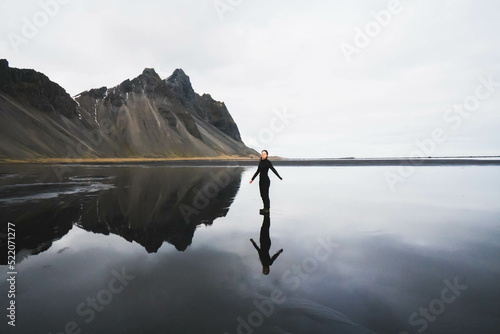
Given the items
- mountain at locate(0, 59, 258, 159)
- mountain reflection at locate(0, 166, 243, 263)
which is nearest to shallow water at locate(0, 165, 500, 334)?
mountain reflection at locate(0, 166, 243, 263)

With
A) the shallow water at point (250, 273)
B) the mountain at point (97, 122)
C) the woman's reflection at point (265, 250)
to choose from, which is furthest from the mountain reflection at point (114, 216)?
the mountain at point (97, 122)

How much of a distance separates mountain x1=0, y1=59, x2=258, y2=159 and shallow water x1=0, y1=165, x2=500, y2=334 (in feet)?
285

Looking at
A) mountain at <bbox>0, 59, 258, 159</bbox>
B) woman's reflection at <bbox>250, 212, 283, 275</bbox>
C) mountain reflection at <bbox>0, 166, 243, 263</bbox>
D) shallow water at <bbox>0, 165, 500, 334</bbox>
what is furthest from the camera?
mountain at <bbox>0, 59, 258, 159</bbox>

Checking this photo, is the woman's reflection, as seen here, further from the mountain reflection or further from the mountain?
the mountain

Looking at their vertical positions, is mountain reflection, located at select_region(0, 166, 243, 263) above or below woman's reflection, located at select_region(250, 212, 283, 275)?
below

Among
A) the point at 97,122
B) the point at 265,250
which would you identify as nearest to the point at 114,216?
the point at 265,250

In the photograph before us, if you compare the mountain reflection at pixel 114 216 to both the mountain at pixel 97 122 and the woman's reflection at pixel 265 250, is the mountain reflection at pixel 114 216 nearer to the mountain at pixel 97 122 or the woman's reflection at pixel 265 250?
the woman's reflection at pixel 265 250

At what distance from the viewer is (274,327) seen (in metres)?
3.65

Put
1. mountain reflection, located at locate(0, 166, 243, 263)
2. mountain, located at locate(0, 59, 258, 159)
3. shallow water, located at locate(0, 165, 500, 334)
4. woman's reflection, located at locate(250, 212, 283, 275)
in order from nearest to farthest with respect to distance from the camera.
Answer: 1. shallow water, located at locate(0, 165, 500, 334)
2. woman's reflection, located at locate(250, 212, 283, 275)
3. mountain reflection, located at locate(0, 166, 243, 263)
4. mountain, located at locate(0, 59, 258, 159)

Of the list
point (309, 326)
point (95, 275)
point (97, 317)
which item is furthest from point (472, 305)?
point (95, 275)

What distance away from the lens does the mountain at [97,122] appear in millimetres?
87938

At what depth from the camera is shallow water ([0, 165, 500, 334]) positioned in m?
3.82

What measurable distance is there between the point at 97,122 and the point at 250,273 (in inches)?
6165

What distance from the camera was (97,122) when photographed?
458 feet
